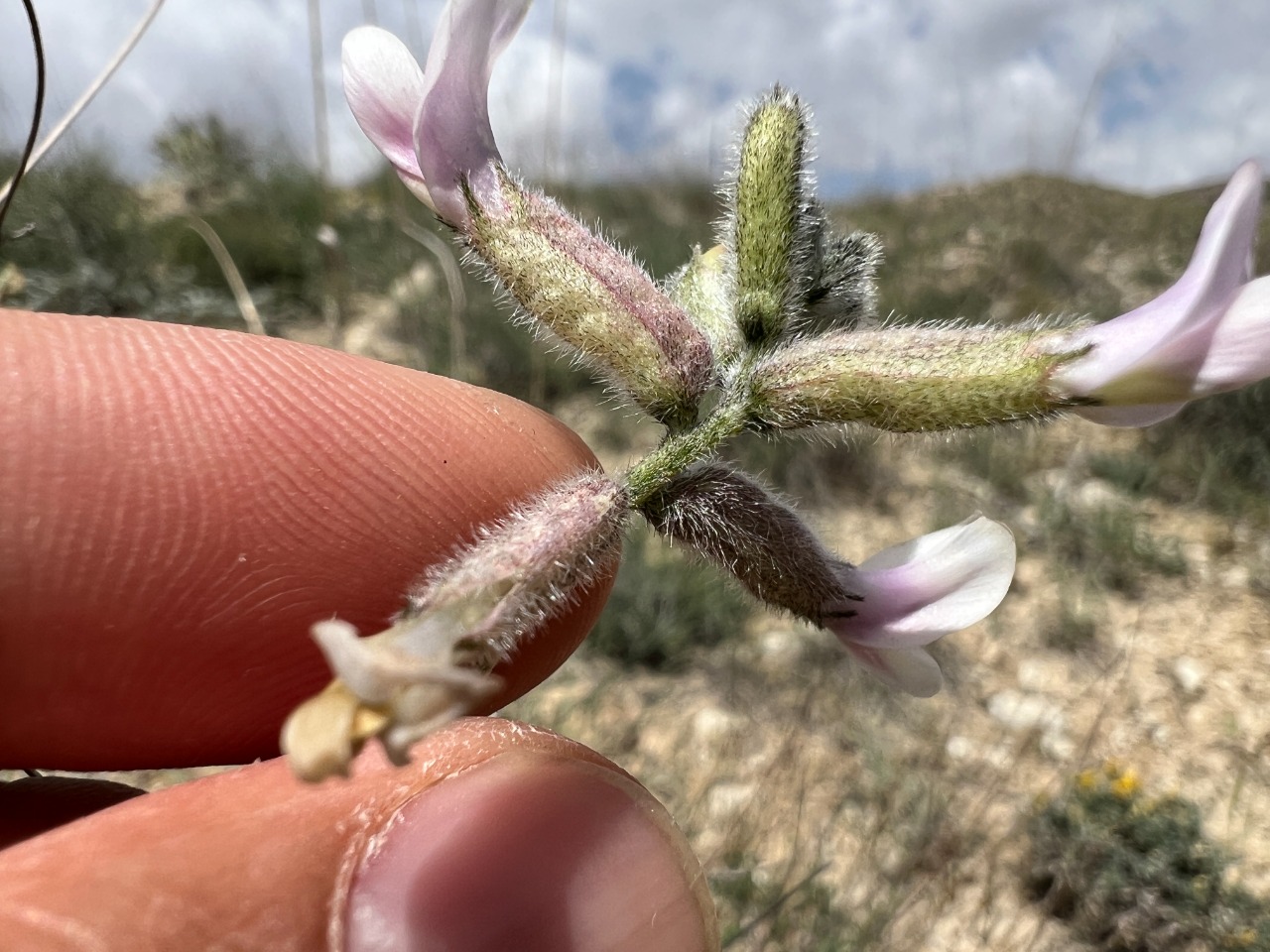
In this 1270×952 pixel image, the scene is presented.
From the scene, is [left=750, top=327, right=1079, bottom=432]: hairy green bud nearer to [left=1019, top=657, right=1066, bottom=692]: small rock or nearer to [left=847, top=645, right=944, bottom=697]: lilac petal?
[left=847, top=645, right=944, bottom=697]: lilac petal

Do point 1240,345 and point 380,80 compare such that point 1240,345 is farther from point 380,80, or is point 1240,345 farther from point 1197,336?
point 380,80

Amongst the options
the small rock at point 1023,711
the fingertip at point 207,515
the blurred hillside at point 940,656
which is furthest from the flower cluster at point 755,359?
the small rock at point 1023,711

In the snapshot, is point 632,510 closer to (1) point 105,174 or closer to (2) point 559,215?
(2) point 559,215

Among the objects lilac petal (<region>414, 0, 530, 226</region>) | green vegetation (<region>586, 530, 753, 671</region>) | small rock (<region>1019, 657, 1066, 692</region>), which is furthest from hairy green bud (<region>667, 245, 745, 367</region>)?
small rock (<region>1019, 657, 1066, 692</region>)

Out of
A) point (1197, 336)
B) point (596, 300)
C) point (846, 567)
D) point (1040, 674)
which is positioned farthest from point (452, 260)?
point (1040, 674)

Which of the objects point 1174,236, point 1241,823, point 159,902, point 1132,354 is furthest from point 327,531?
point 1174,236

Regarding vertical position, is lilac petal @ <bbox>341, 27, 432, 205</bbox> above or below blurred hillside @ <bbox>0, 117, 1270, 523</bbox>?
above
